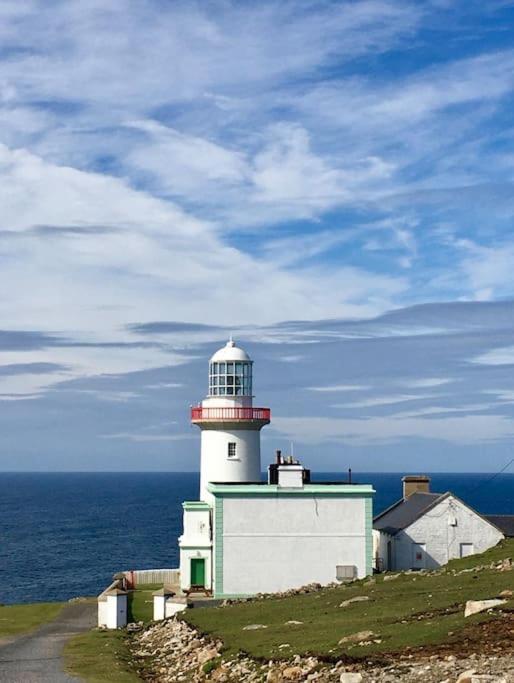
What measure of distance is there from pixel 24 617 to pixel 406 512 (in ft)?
61.3

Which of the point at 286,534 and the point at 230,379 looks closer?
the point at 286,534

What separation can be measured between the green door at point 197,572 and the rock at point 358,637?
21470 millimetres

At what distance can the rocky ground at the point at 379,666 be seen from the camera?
56.5 ft

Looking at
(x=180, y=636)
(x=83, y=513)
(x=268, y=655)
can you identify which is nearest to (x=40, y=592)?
(x=180, y=636)

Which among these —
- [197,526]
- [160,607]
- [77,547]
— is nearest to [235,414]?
[197,526]

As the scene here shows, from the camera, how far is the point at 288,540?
41031 mm

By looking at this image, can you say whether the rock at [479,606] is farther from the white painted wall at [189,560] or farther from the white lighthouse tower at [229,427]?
the white lighthouse tower at [229,427]

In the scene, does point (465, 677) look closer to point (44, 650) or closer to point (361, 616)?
point (361, 616)

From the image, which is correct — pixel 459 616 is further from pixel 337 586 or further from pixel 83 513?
pixel 83 513

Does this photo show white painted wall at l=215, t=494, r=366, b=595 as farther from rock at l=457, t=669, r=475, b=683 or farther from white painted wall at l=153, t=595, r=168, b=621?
rock at l=457, t=669, r=475, b=683

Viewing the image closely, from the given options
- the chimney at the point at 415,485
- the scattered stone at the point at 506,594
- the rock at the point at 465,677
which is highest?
the chimney at the point at 415,485

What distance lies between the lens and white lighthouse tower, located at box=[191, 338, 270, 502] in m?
45.7

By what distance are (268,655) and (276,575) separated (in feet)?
60.0

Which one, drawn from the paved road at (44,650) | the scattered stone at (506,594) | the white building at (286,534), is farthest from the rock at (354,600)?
the white building at (286,534)
